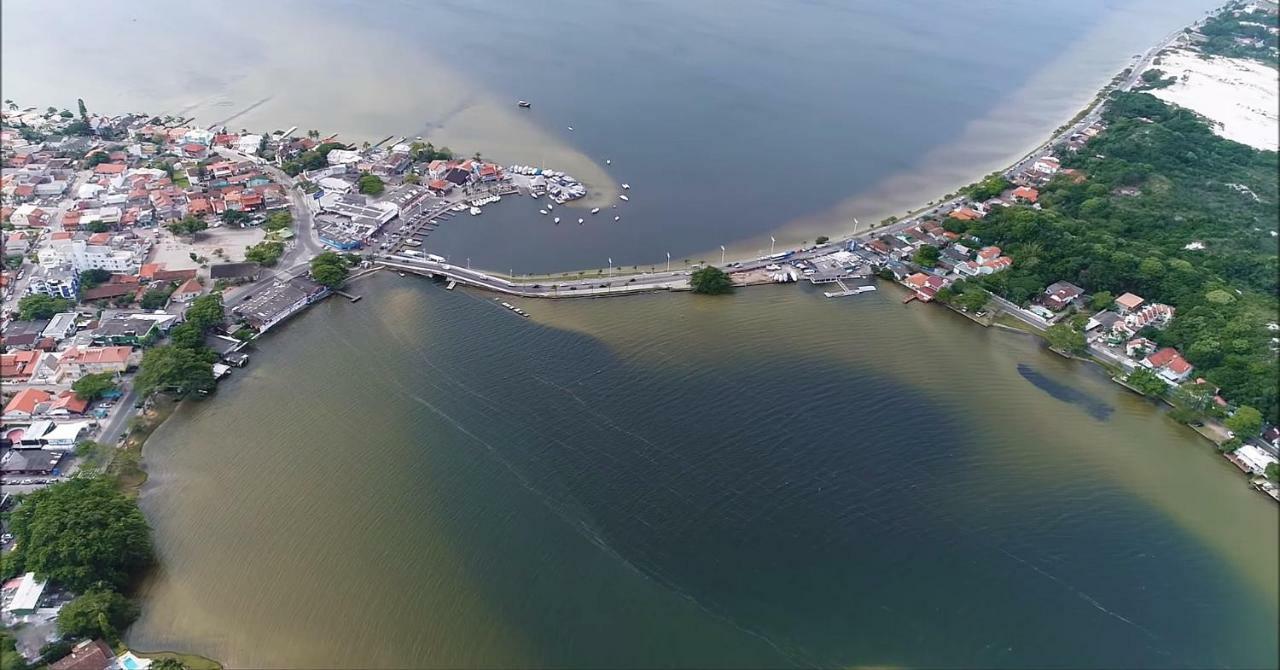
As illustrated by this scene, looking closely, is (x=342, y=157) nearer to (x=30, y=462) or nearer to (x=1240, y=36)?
(x=30, y=462)

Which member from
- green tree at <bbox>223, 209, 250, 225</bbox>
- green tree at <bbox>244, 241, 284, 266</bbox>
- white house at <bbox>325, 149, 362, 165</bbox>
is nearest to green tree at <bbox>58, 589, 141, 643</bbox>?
green tree at <bbox>244, 241, 284, 266</bbox>

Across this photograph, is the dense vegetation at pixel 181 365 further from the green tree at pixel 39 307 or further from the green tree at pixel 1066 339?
the green tree at pixel 1066 339

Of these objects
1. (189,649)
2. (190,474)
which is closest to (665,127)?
(190,474)

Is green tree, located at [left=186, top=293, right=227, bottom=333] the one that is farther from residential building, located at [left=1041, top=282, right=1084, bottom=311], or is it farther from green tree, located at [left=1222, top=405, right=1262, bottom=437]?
green tree, located at [left=1222, top=405, right=1262, bottom=437]

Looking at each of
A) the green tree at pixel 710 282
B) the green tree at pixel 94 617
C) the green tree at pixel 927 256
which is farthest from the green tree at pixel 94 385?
the green tree at pixel 927 256

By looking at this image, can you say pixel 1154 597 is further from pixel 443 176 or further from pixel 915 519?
pixel 443 176
